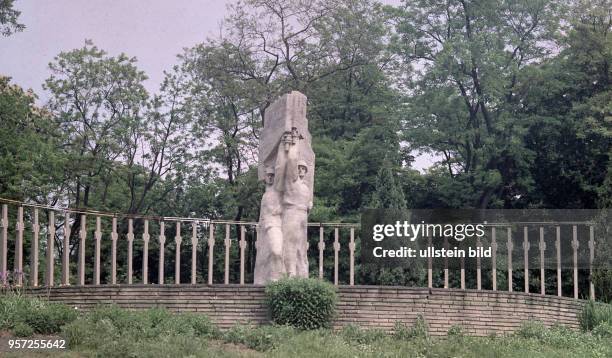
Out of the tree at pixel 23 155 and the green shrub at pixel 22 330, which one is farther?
the tree at pixel 23 155

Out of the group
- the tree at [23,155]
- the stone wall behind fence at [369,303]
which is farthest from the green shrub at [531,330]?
the tree at [23,155]

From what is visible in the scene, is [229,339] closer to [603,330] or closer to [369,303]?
[369,303]

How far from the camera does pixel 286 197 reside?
19359 millimetres

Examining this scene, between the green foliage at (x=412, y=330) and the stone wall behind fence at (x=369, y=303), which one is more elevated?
the stone wall behind fence at (x=369, y=303)

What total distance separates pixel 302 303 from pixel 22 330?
4.65 metres

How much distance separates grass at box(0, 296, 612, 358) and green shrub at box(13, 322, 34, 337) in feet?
0.05

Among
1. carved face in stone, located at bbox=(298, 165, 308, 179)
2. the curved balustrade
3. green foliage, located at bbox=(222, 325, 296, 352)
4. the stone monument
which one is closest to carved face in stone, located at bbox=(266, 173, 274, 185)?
the stone monument

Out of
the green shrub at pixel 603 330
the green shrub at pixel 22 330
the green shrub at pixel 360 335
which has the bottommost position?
the green shrub at pixel 603 330

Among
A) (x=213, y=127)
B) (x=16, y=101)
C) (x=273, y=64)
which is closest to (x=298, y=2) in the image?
(x=273, y=64)

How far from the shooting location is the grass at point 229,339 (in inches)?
531

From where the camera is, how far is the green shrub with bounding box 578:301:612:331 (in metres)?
18.6

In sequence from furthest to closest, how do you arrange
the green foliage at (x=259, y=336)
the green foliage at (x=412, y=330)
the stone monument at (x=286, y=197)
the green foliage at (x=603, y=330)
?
1. the stone monument at (x=286, y=197)
2. the green foliage at (x=603, y=330)
3. the green foliage at (x=412, y=330)
4. the green foliage at (x=259, y=336)

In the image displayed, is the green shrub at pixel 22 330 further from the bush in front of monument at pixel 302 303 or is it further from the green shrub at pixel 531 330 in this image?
the green shrub at pixel 531 330

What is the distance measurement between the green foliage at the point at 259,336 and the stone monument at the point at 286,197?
11.3ft
